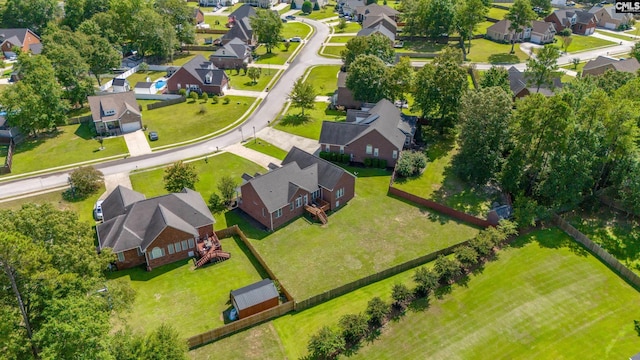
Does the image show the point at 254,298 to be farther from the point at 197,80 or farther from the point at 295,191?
the point at 197,80

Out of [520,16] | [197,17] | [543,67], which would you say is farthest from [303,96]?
[197,17]

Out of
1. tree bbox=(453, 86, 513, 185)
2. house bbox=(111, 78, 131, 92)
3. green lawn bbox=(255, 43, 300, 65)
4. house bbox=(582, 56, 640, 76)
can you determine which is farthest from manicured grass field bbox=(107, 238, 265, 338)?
house bbox=(582, 56, 640, 76)

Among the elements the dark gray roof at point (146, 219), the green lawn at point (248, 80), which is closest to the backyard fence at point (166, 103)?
the green lawn at point (248, 80)

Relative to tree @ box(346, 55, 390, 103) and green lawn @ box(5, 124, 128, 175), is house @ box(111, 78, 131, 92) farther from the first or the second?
tree @ box(346, 55, 390, 103)

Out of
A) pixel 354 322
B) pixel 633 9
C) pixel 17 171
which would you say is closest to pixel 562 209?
pixel 354 322

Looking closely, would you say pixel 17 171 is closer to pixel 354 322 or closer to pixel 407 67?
pixel 354 322

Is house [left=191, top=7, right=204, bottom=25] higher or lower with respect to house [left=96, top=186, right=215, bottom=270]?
higher
